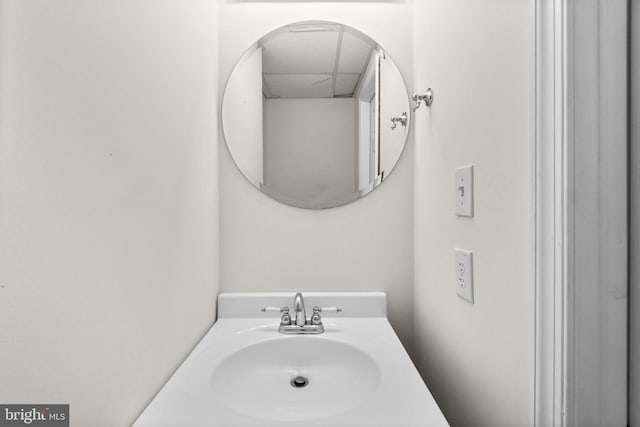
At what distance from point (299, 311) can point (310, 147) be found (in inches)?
22.5

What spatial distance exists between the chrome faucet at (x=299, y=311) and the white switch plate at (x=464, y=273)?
488 millimetres

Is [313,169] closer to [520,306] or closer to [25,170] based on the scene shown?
[520,306]

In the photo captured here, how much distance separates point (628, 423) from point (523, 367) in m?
0.14

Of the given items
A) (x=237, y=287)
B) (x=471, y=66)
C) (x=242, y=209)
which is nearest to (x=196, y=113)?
(x=242, y=209)

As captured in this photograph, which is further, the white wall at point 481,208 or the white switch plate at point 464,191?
the white switch plate at point 464,191

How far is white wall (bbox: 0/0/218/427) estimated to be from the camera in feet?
1.37

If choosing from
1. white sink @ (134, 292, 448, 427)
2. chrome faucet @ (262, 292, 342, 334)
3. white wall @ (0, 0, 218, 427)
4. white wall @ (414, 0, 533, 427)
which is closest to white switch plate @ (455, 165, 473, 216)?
white wall @ (414, 0, 533, 427)

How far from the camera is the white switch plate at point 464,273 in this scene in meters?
0.81

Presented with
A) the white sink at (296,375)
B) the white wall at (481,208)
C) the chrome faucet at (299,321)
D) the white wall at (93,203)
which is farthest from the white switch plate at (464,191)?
the white wall at (93,203)

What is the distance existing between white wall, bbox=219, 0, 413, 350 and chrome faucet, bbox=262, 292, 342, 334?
0.14m

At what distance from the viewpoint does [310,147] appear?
131 centimetres

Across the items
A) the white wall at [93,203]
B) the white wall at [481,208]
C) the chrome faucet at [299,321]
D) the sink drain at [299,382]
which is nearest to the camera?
the white wall at [93,203]

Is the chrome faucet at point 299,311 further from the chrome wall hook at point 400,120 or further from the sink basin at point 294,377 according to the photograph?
the chrome wall hook at point 400,120

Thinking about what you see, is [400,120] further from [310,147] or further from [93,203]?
[93,203]
